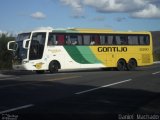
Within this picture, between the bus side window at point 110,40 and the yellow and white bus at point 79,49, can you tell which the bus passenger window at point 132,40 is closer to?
the yellow and white bus at point 79,49

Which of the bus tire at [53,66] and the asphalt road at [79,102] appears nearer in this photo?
the asphalt road at [79,102]

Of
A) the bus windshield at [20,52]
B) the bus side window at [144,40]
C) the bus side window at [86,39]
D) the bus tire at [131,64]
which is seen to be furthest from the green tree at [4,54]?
the bus side window at [144,40]

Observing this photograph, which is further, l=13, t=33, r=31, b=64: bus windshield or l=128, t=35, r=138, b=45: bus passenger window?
l=128, t=35, r=138, b=45: bus passenger window

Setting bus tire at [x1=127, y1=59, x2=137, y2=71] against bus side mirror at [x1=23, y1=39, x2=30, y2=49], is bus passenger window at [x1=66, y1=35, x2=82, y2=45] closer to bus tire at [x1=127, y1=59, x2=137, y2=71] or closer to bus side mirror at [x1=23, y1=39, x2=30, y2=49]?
bus side mirror at [x1=23, y1=39, x2=30, y2=49]

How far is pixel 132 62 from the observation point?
36.1m

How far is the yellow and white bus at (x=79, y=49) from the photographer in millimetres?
30891

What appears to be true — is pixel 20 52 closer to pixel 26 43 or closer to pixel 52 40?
pixel 26 43

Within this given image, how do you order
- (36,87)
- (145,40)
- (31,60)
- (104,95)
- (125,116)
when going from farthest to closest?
(145,40) < (31,60) < (36,87) < (104,95) < (125,116)

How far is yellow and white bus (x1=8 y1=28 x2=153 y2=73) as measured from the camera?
30.9 metres

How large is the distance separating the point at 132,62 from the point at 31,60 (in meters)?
9.28

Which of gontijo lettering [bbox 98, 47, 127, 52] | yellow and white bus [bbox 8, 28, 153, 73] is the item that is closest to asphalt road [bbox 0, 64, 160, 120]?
yellow and white bus [bbox 8, 28, 153, 73]

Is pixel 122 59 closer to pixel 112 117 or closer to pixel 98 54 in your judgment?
pixel 98 54

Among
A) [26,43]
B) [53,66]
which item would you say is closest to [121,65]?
[53,66]

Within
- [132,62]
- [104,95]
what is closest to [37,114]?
[104,95]
